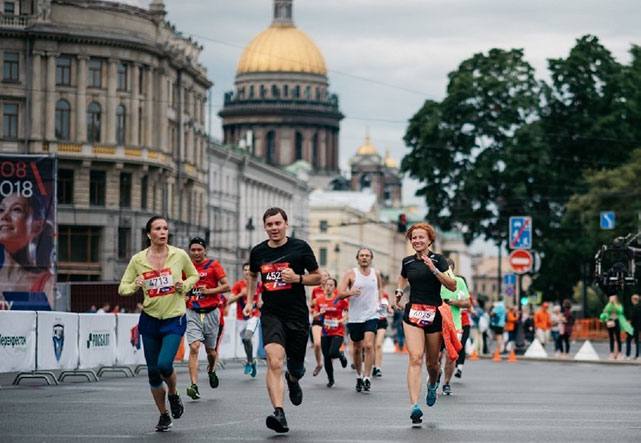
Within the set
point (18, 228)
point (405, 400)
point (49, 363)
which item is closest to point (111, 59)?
point (18, 228)

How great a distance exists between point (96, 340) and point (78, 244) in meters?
63.9

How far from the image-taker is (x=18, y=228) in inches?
1538

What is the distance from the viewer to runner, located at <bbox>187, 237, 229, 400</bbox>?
22.0 meters

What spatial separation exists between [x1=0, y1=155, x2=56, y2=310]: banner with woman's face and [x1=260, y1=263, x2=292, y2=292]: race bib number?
22.0 m

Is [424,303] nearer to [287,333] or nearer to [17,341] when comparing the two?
[287,333]

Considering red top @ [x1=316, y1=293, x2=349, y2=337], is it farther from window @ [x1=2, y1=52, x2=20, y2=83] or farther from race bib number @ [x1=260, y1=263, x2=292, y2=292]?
window @ [x1=2, y1=52, x2=20, y2=83]

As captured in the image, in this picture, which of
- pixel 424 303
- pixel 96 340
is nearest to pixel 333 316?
pixel 96 340

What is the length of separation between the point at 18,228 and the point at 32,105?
55.6 metres

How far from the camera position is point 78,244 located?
95.1 meters

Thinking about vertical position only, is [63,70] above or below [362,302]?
above

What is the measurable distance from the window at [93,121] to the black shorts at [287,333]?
80943 millimetres

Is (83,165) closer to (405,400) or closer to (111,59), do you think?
(111,59)

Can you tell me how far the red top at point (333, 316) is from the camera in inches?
1052

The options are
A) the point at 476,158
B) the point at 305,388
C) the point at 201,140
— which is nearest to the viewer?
the point at 305,388
